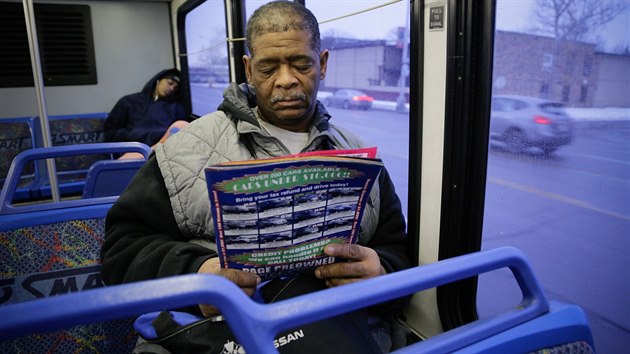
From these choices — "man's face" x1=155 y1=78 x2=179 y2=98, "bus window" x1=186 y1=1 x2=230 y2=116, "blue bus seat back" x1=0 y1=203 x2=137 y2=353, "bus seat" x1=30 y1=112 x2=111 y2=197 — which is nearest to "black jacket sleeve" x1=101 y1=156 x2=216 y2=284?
"blue bus seat back" x1=0 y1=203 x2=137 y2=353

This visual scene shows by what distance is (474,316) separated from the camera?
170 cm

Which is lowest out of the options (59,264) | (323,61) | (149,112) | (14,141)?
(59,264)

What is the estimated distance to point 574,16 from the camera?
1.22 meters

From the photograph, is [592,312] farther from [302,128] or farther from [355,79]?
[355,79]

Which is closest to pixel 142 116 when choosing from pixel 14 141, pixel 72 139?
pixel 72 139

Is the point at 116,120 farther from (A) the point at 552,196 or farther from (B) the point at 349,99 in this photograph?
(A) the point at 552,196

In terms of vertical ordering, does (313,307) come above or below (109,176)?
above

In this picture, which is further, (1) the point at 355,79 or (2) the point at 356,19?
(1) the point at 355,79

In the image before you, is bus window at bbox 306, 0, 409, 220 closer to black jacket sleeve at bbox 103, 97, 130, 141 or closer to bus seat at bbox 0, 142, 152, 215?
bus seat at bbox 0, 142, 152, 215

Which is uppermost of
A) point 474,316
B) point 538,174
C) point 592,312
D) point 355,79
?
point 355,79

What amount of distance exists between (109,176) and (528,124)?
260 cm

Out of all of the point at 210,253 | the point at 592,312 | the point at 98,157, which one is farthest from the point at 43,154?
the point at 98,157

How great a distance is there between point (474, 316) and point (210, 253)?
1.09 metres

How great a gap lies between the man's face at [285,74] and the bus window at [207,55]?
10.3 feet
